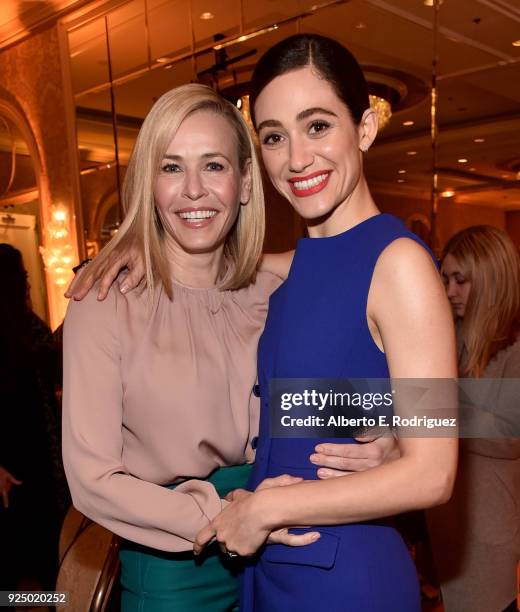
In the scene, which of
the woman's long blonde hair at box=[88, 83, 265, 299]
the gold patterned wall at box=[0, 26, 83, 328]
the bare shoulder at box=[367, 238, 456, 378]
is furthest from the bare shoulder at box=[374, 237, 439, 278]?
the gold patterned wall at box=[0, 26, 83, 328]

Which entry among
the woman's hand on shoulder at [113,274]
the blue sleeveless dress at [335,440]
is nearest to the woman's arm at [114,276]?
the woman's hand on shoulder at [113,274]

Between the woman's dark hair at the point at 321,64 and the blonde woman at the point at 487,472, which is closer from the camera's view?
the woman's dark hair at the point at 321,64

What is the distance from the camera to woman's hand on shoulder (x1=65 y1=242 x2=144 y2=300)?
1118 mm

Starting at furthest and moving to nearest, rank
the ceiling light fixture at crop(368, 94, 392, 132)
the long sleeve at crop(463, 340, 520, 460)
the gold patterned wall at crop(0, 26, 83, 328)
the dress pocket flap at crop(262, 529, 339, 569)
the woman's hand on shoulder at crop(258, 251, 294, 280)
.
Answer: the gold patterned wall at crop(0, 26, 83, 328) → the ceiling light fixture at crop(368, 94, 392, 132) → the long sleeve at crop(463, 340, 520, 460) → the woman's hand on shoulder at crop(258, 251, 294, 280) → the dress pocket flap at crop(262, 529, 339, 569)

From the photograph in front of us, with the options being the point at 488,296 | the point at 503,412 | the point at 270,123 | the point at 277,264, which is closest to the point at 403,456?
the point at 270,123

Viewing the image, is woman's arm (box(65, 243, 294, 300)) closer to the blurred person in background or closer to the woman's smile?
the woman's smile

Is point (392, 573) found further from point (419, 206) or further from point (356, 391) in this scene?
point (419, 206)

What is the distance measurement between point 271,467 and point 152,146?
639 millimetres

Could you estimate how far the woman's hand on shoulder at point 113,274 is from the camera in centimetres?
112

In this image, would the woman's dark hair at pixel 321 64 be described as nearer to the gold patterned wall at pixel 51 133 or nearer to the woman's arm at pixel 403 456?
the woman's arm at pixel 403 456

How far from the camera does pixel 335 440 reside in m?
1.00

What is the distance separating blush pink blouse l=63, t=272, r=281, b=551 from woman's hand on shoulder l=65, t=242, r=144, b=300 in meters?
0.02

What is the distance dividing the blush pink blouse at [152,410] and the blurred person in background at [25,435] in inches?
54.5

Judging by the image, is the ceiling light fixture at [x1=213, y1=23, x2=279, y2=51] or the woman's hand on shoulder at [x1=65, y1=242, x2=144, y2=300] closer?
the woman's hand on shoulder at [x1=65, y1=242, x2=144, y2=300]
